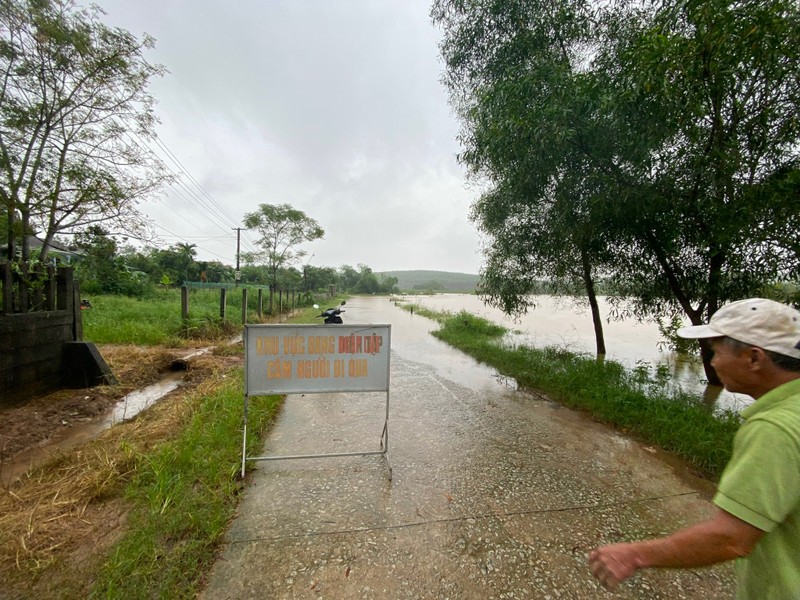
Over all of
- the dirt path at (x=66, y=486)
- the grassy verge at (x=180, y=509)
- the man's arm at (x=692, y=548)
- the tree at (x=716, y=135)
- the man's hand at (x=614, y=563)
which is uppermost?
the tree at (x=716, y=135)

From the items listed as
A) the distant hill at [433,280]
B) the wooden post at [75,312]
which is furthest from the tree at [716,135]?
the distant hill at [433,280]

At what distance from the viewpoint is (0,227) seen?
494 cm

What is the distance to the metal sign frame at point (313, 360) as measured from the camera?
105 inches

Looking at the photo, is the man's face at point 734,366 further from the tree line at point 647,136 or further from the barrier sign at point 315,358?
the tree line at point 647,136

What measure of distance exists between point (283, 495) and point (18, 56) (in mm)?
7898

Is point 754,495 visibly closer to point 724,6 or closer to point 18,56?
point 724,6

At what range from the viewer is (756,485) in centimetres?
80

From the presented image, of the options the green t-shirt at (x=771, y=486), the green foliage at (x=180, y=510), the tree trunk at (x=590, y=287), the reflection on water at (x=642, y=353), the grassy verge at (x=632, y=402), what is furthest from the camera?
the tree trunk at (x=590, y=287)

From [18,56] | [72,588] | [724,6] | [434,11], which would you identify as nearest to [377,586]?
[72,588]

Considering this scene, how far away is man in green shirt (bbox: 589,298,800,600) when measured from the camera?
0.80 meters

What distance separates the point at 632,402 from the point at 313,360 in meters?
4.03

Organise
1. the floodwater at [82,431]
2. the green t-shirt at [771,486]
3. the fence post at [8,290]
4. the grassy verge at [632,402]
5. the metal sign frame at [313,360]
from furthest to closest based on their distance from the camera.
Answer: the fence post at [8,290]
the grassy verge at [632,402]
the floodwater at [82,431]
the metal sign frame at [313,360]
the green t-shirt at [771,486]

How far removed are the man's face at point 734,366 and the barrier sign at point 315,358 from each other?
2.15m

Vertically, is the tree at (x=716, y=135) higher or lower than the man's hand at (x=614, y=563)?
higher
